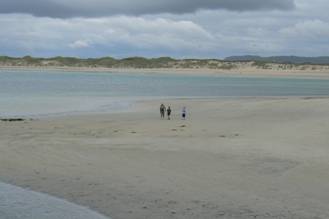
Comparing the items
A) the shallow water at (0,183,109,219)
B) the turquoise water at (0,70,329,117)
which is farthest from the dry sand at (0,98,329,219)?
the turquoise water at (0,70,329,117)

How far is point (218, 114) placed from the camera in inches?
1353

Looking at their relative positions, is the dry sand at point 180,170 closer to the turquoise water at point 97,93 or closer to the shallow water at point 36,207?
the shallow water at point 36,207

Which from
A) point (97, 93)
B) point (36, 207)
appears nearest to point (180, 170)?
point (36, 207)

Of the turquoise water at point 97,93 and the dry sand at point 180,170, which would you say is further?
the turquoise water at point 97,93

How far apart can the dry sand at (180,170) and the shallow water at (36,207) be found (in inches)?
11.2

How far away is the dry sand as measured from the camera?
10.3 metres

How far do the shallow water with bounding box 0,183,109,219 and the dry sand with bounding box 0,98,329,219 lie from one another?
283 mm

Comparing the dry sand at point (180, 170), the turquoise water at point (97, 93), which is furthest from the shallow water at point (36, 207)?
the turquoise water at point (97, 93)

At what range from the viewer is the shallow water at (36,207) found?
10.0m

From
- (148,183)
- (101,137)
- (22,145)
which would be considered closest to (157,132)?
(101,137)

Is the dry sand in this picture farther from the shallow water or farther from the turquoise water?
the turquoise water

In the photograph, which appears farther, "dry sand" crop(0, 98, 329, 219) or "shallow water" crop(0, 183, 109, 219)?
"dry sand" crop(0, 98, 329, 219)

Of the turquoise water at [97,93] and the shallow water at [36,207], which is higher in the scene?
the shallow water at [36,207]

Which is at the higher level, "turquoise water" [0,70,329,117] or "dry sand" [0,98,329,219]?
"dry sand" [0,98,329,219]
